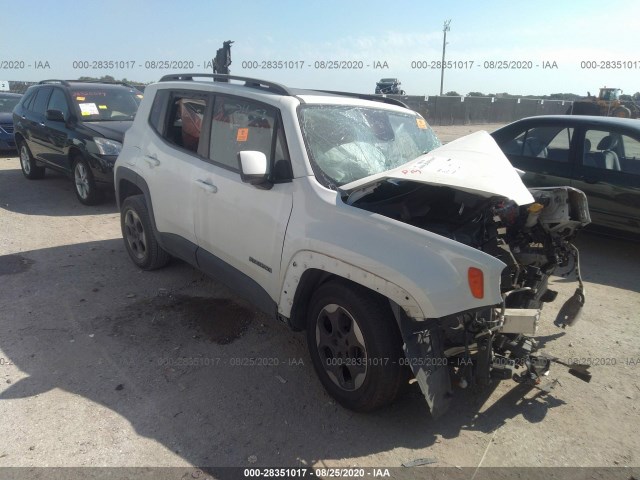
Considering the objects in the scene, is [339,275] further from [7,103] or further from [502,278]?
[7,103]

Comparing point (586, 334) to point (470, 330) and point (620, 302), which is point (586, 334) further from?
point (470, 330)

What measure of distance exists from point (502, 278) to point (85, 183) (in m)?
6.95

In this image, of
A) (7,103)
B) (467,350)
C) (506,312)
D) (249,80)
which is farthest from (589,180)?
(7,103)

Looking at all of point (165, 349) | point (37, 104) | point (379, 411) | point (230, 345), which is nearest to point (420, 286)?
point (379, 411)

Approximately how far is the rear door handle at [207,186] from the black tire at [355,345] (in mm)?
1241

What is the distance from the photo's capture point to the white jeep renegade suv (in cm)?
262

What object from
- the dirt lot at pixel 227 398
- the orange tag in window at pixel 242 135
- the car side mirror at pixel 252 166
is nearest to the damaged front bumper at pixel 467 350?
the dirt lot at pixel 227 398

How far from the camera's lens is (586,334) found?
4066 mm

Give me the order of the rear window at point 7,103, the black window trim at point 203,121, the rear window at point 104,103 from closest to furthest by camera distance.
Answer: the black window trim at point 203,121, the rear window at point 104,103, the rear window at point 7,103

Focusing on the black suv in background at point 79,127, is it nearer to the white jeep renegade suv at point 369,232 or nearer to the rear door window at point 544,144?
the white jeep renegade suv at point 369,232

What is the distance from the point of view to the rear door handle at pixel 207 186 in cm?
373

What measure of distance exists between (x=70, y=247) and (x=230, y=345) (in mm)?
3252

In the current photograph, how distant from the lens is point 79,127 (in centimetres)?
771

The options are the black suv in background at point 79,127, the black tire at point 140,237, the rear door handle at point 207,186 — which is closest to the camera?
the rear door handle at point 207,186
